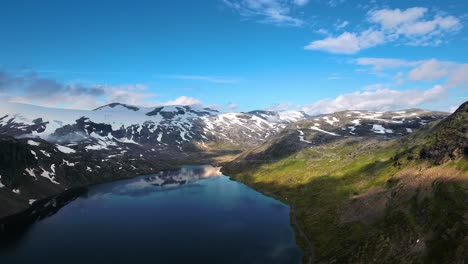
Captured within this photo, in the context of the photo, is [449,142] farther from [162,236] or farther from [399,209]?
[162,236]

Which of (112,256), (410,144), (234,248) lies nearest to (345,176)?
(410,144)

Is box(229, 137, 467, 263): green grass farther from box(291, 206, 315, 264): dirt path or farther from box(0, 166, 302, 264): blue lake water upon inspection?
box(0, 166, 302, 264): blue lake water

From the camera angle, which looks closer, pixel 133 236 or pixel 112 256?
pixel 112 256

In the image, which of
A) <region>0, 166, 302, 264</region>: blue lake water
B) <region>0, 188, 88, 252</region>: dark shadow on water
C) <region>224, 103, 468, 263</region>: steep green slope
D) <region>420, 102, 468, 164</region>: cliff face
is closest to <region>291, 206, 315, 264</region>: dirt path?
<region>224, 103, 468, 263</region>: steep green slope

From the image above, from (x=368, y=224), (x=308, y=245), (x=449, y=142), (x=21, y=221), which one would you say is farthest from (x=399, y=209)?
(x=21, y=221)

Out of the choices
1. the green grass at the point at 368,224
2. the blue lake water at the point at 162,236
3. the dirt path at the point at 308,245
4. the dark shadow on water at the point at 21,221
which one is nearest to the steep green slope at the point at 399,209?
the green grass at the point at 368,224

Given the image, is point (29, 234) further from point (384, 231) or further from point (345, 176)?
point (345, 176)

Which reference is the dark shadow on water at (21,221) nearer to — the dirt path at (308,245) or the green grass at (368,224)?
the dirt path at (308,245)

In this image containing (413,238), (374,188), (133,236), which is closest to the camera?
(413,238)
